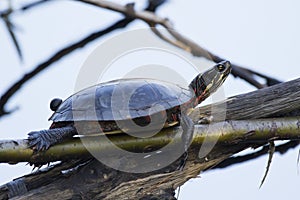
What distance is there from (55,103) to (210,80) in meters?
0.44

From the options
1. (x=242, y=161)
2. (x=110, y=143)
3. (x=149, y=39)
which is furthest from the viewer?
(x=149, y=39)

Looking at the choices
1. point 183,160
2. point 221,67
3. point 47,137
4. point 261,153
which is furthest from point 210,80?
point 47,137

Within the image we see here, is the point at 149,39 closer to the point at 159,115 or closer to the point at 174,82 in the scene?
the point at 174,82

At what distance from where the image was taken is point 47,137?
125cm

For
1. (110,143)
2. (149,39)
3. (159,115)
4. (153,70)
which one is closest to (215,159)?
(159,115)

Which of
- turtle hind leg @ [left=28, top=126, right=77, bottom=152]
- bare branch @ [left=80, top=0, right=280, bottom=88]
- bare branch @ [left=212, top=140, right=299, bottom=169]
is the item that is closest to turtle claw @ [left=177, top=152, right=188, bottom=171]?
turtle hind leg @ [left=28, top=126, right=77, bottom=152]

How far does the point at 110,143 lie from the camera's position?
1290 millimetres

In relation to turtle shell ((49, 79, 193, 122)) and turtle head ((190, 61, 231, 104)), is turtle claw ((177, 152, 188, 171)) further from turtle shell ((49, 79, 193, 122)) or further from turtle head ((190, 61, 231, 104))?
turtle head ((190, 61, 231, 104))

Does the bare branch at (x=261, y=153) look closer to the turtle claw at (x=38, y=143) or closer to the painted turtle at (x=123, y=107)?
the painted turtle at (x=123, y=107)

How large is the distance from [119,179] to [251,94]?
38 centimetres

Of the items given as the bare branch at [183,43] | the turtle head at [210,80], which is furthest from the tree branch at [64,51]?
the turtle head at [210,80]

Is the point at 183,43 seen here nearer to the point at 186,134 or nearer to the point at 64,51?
the point at 64,51

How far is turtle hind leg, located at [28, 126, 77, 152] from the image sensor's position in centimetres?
122

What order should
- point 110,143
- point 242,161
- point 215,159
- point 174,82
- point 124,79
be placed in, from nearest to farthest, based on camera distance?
point 110,143
point 215,159
point 124,79
point 174,82
point 242,161
